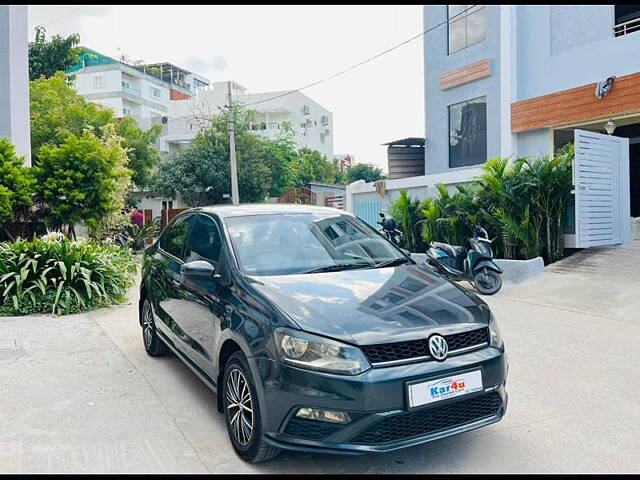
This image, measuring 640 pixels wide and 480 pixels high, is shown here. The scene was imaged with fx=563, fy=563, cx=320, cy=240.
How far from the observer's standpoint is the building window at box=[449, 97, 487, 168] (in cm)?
1480

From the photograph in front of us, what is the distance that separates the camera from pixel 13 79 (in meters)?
12.2

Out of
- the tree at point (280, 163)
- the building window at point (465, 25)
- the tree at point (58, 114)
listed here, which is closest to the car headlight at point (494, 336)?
the building window at point (465, 25)

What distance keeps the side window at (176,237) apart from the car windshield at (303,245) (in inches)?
35.2

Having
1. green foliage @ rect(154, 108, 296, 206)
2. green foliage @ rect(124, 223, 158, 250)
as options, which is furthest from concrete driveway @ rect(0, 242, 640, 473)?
green foliage @ rect(154, 108, 296, 206)

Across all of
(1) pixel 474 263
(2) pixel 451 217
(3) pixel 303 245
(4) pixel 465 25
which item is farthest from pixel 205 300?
(4) pixel 465 25

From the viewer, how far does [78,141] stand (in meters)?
11.8

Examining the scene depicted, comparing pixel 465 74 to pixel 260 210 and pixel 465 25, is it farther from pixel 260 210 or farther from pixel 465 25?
pixel 260 210

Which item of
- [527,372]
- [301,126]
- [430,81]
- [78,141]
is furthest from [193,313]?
[301,126]

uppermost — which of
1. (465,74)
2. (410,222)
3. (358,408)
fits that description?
(465,74)

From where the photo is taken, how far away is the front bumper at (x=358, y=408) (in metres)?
2.82

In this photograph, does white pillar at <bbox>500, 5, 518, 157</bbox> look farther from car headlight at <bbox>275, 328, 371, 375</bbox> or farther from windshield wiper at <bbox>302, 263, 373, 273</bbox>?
car headlight at <bbox>275, 328, 371, 375</bbox>

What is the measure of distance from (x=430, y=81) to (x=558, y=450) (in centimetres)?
1455

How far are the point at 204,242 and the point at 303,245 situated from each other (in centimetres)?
86

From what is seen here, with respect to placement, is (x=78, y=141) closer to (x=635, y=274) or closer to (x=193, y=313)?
(x=193, y=313)
